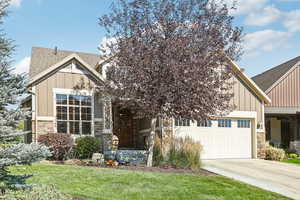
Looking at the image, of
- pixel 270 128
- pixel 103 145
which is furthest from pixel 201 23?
pixel 270 128

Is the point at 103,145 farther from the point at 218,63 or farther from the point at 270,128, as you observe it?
the point at 270,128

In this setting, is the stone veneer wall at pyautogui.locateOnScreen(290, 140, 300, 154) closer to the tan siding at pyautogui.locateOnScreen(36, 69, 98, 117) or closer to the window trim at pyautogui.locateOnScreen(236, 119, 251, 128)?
the window trim at pyautogui.locateOnScreen(236, 119, 251, 128)

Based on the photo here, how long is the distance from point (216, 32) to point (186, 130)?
5.33 metres

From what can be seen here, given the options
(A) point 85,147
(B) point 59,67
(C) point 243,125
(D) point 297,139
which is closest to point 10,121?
(A) point 85,147

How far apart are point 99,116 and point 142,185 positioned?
23.2ft

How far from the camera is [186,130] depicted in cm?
1445

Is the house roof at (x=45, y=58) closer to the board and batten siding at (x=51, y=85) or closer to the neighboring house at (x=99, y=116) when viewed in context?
the neighboring house at (x=99, y=116)

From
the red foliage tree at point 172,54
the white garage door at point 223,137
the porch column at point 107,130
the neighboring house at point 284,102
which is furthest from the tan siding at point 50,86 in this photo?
the neighboring house at point 284,102

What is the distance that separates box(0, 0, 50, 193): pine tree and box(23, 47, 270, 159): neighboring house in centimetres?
766

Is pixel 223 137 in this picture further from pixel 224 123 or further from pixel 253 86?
pixel 253 86

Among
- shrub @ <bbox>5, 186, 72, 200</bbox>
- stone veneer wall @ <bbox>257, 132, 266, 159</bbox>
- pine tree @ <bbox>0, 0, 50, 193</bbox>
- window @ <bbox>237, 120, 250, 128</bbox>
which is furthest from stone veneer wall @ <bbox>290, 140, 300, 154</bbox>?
pine tree @ <bbox>0, 0, 50, 193</bbox>

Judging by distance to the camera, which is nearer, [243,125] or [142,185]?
[142,185]

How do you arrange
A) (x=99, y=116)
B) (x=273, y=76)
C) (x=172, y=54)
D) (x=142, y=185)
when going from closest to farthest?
1. (x=142, y=185)
2. (x=172, y=54)
3. (x=99, y=116)
4. (x=273, y=76)

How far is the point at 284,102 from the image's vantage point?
1795cm
